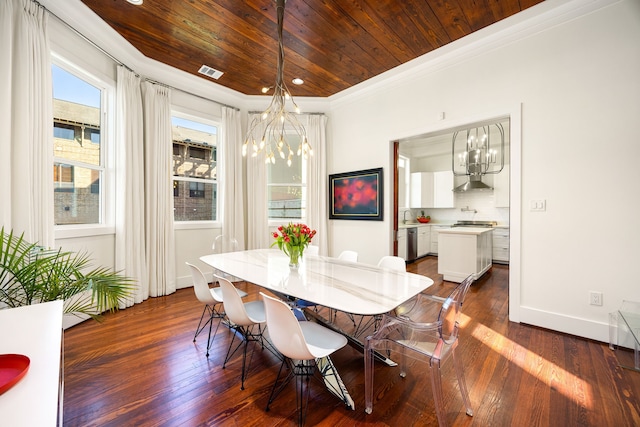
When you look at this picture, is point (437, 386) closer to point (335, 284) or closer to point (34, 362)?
point (335, 284)

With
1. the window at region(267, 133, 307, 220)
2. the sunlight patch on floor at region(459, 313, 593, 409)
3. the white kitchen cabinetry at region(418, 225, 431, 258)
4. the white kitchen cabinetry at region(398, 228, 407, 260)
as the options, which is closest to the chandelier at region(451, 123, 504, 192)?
the white kitchen cabinetry at region(418, 225, 431, 258)

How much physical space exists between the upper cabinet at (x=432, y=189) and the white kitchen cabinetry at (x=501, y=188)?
925 mm

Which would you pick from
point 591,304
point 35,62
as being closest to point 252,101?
point 35,62

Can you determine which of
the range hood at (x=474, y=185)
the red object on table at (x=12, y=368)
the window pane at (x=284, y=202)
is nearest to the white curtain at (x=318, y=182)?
the window pane at (x=284, y=202)

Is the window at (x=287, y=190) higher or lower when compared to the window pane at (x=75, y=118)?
lower

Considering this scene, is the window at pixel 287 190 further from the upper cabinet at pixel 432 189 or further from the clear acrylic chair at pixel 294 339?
the upper cabinet at pixel 432 189

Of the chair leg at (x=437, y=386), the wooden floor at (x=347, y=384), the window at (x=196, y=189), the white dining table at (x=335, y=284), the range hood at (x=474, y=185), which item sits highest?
the range hood at (x=474, y=185)

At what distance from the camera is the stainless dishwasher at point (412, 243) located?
6007 mm

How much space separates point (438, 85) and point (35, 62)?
4.03 m

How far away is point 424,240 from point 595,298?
4286mm

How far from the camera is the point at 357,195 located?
439 centimetres

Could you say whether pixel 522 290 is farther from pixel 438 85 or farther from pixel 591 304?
pixel 438 85

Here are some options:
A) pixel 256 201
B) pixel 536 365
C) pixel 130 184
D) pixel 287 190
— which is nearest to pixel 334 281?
pixel 536 365

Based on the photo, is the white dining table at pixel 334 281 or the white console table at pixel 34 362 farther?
the white dining table at pixel 334 281
